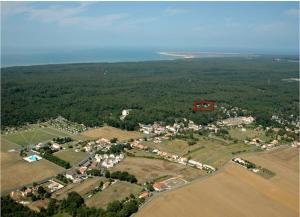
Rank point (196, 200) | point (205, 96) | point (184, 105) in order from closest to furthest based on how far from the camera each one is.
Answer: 1. point (196, 200)
2. point (184, 105)
3. point (205, 96)

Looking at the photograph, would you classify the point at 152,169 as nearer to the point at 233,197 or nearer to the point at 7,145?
the point at 233,197

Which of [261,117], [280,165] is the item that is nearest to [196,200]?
[280,165]

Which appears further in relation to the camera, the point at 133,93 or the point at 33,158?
the point at 133,93

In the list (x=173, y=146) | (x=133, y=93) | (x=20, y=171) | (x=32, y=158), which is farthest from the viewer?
(x=133, y=93)

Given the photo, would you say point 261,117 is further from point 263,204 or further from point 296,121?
point 263,204

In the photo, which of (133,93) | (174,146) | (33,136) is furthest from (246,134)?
(133,93)

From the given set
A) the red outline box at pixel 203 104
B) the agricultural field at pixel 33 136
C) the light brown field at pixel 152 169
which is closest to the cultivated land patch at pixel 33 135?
the agricultural field at pixel 33 136
